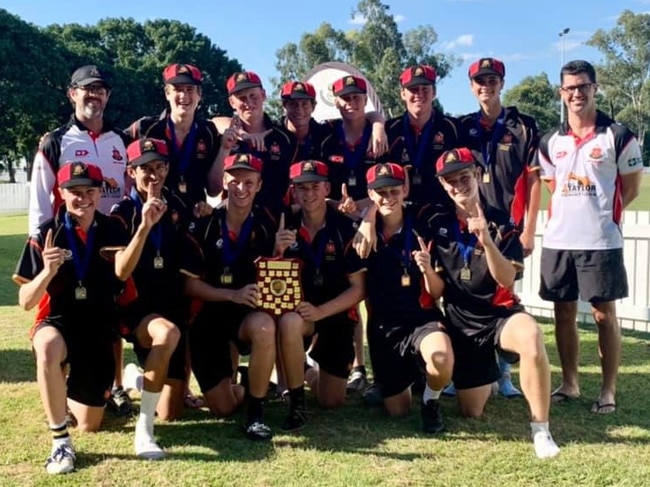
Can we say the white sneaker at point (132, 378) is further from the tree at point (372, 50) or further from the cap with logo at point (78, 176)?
the tree at point (372, 50)

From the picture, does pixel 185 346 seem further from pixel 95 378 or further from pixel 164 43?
pixel 164 43

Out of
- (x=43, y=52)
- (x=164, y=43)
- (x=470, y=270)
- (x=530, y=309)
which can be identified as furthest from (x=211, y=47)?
(x=470, y=270)

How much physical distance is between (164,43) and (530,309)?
51.2 meters

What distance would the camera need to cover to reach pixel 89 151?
18.4 ft

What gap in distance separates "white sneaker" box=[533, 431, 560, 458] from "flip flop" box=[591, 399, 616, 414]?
103cm

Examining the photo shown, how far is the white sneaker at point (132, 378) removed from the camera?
19.5 ft

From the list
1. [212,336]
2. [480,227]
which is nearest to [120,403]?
[212,336]

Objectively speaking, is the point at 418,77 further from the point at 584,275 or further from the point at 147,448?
the point at 147,448

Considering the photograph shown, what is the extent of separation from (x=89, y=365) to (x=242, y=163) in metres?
1.83

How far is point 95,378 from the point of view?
495cm

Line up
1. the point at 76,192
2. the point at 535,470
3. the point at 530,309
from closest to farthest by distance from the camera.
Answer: the point at 535,470, the point at 76,192, the point at 530,309

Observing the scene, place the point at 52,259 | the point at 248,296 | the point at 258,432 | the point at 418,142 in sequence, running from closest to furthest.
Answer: the point at 52,259 < the point at 258,432 < the point at 248,296 < the point at 418,142

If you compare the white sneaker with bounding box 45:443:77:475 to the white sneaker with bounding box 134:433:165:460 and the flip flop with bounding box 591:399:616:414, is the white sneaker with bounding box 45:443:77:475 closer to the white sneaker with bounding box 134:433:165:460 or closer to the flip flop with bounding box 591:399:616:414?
the white sneaker with bounding box 134:433:165:460

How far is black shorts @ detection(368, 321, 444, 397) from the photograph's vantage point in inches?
209
